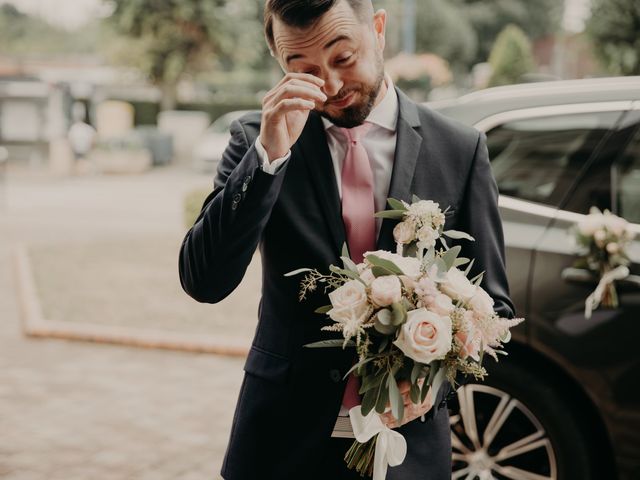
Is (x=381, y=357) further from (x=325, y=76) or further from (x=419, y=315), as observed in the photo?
(x=325, y=76)

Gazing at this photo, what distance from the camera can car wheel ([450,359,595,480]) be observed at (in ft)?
11.5

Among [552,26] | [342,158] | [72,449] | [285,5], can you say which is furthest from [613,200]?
[552,26]

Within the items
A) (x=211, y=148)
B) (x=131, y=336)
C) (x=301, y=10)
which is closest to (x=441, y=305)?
(x=301, y=10)

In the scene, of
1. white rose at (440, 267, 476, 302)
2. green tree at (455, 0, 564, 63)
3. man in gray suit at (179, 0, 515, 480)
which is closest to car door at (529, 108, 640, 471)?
man in gray suit at (179, 0, 515, 480)

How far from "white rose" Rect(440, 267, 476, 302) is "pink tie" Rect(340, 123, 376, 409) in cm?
24

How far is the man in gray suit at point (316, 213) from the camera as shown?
6.46 ft

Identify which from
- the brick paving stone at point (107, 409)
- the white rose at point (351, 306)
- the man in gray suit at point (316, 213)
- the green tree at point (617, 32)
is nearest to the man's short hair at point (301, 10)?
the man in gray suit at point (316, 213)

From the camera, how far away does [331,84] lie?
1999mm

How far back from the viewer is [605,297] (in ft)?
11.3

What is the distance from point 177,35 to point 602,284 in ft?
98.1

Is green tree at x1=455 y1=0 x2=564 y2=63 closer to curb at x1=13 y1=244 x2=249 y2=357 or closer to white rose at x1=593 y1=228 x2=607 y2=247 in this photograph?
curb at x1=13 y1=244 x2=249 y2=357

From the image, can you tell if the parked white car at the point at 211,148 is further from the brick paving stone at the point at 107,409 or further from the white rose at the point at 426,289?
the white rose at the point at 426,289

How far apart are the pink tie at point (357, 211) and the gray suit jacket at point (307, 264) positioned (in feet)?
0.12

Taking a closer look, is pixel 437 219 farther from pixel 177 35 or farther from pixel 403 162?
pixel 177 35
